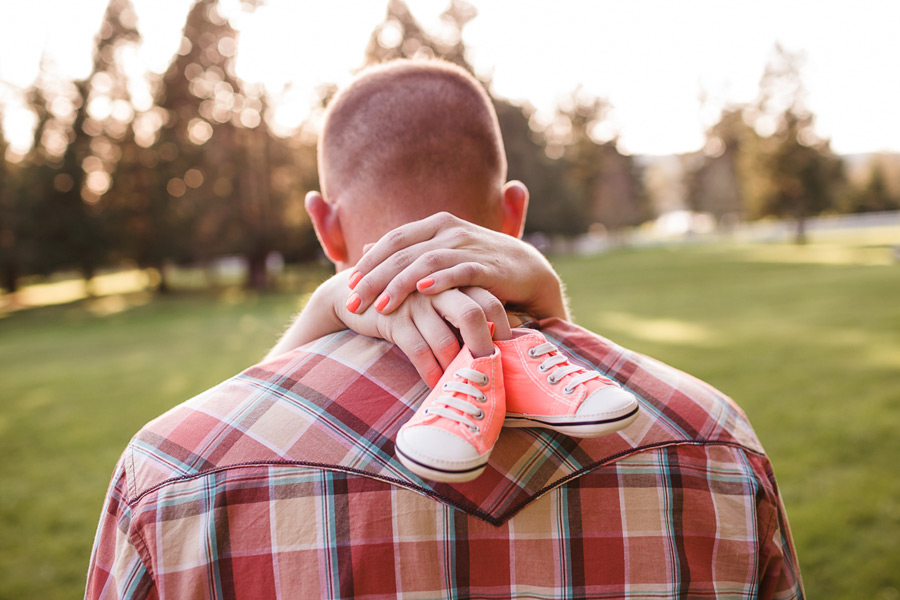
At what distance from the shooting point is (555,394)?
1.18 metres

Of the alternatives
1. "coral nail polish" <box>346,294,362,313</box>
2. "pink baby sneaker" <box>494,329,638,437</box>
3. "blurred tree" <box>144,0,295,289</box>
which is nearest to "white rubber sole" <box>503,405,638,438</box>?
"pink baby sneaker" <box>494,329,638,437</box>

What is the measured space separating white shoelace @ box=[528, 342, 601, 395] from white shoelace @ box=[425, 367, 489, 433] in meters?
0.15

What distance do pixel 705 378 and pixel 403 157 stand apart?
8.36 meters

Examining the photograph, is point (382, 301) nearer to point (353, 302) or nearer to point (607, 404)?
point (353, 302)

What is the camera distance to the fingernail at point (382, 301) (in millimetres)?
1296

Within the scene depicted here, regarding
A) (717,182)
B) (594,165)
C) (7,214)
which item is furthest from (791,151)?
(7,214)

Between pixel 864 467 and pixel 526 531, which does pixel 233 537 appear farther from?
pixel 864 467

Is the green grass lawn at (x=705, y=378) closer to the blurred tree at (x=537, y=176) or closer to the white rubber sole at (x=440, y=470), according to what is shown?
the white rubber sole at (x=440, y=470)

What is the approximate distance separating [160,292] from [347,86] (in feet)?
121

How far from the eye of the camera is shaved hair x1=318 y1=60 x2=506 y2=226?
1.64m

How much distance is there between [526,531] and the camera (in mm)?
1241

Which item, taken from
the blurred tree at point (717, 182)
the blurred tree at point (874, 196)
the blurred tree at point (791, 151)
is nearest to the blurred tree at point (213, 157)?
the blurred tree at point (791, 151)

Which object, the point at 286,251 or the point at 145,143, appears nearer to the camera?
the point at 145,143

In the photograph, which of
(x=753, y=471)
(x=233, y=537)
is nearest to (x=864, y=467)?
(x=753, y=471)
